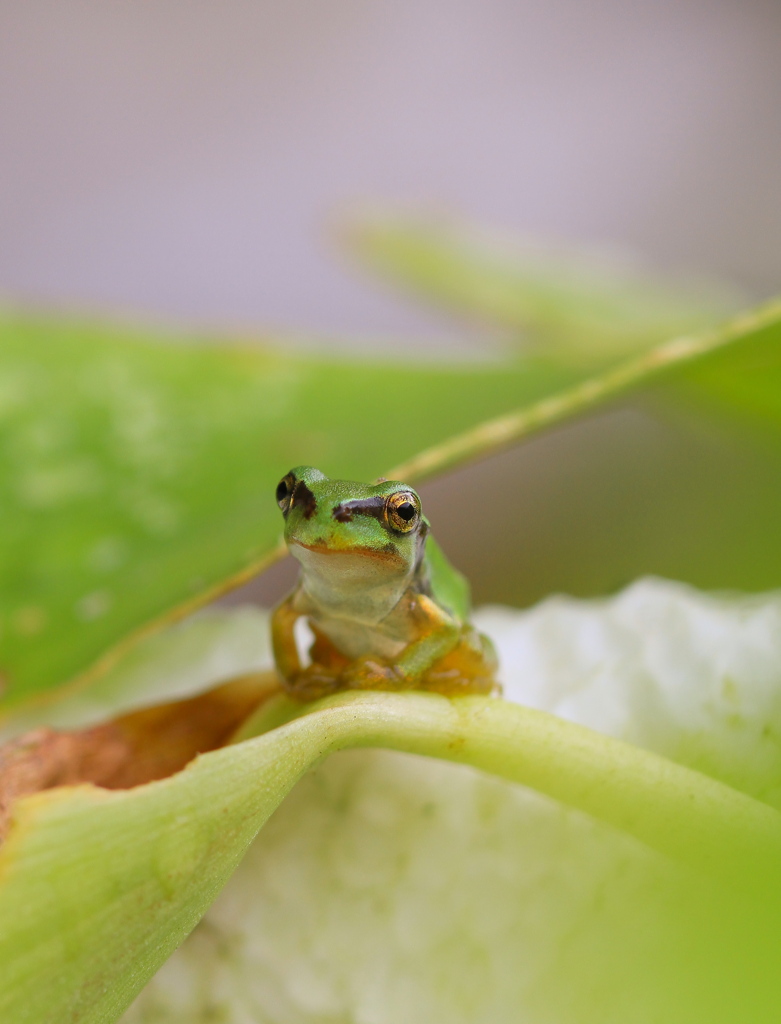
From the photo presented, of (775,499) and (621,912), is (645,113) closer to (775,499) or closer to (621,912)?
(775,499)

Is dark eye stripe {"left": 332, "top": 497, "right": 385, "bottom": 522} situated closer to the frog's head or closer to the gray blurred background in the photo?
the frog's head

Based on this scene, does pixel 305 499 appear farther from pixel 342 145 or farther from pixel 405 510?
pixel 342 145

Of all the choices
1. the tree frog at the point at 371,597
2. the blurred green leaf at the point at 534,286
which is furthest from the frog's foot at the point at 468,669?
the blurred green leaf at the point at 534,286

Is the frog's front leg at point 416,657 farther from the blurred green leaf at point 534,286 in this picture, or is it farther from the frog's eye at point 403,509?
the blurred green leaf at point 534,286

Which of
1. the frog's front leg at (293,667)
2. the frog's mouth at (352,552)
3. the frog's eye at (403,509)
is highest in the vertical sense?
the frog's eye at (403,509)

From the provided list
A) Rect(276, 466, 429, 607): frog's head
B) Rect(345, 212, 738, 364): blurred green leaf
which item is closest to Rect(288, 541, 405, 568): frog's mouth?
Rect(276, 466, 429, 607): frog's head
